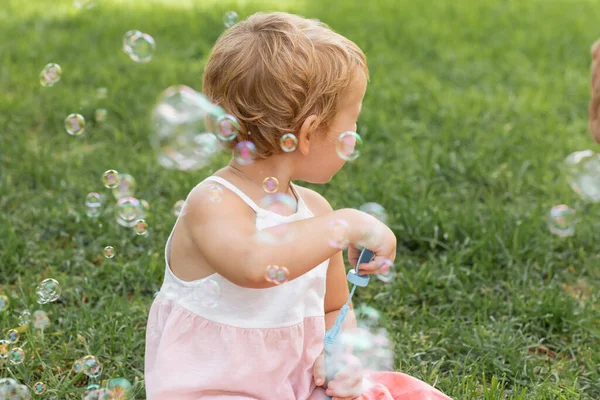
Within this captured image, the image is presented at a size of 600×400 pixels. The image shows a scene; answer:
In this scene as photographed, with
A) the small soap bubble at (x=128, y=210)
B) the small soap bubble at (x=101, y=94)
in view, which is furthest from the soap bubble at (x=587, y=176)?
the small soap bubble at (x=101, y=94)

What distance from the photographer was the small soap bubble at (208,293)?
1.94 m

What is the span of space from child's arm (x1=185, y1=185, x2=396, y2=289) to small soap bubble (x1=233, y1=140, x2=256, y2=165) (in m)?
0.09

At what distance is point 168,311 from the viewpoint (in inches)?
80.0

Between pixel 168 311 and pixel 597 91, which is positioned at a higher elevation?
pixel 597 91

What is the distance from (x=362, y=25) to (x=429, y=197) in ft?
9.15

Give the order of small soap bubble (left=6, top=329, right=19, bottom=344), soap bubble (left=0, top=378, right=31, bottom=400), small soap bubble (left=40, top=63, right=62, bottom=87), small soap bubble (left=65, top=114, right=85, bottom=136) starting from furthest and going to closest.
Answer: small soap bubble (left=40, top=63, right=62, bottom=87) < small soap bubble (left=65, top=114, right=85, bottom=136) < small soap bubble (left=6, top=329, right=19, bottom=344) < soap bubble (left=0, top=378, right=31, bottom=400)

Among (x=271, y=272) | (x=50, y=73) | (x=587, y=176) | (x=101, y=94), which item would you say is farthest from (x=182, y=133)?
(x=101, y=94)

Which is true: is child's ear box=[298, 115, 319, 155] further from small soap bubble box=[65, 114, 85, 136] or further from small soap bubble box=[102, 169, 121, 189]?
small soap bubble box=[65, 114, 85, 136]

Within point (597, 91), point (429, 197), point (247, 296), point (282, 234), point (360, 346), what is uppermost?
point (597, 91)

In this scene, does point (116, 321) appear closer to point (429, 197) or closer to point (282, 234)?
point (282, 234)

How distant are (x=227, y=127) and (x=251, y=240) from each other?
0.28m

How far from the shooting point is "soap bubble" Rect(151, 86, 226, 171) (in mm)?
2102

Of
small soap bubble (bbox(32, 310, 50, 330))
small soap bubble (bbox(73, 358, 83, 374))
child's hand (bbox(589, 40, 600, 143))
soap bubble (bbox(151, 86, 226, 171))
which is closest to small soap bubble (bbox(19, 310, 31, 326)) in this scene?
small soap bubble (bbox(32, 310, 50, 330))

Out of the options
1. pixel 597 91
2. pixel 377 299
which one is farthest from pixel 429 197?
pixel 597 91
